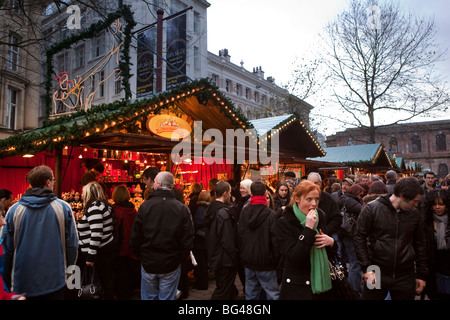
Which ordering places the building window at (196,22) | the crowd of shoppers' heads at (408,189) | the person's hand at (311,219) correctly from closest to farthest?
the person's hand at (311,219)
the crowd of shoppers' heads at (408,189)
the building window at (196,22)

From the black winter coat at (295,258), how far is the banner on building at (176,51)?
22.2 feet

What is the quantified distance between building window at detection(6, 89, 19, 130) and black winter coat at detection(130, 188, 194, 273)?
19070 millimetres

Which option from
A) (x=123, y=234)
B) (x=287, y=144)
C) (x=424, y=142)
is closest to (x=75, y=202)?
(x=123, y=234)

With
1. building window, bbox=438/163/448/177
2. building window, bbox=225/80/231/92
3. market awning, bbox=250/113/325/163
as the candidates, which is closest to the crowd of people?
market awning, bbox=250/113/325/163

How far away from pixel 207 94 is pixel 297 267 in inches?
234

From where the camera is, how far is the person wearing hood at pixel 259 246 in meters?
3.69

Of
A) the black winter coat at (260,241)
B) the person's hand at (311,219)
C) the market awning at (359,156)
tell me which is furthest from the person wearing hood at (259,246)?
the market awning at (359,156)

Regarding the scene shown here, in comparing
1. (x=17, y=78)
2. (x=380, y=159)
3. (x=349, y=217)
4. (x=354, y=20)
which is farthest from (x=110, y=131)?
(x=354, y=20)

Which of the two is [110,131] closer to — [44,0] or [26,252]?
[26,252]

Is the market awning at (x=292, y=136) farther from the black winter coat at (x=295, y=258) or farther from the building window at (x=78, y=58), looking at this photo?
the building window at (x=78, y=58)

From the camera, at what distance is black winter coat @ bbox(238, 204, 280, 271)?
368 centimetres

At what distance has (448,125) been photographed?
2120 inches

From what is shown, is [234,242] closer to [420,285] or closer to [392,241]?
[392,241]

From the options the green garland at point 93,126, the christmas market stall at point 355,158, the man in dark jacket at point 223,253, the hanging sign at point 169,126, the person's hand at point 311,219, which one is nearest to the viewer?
the person's hand at point 311,219
